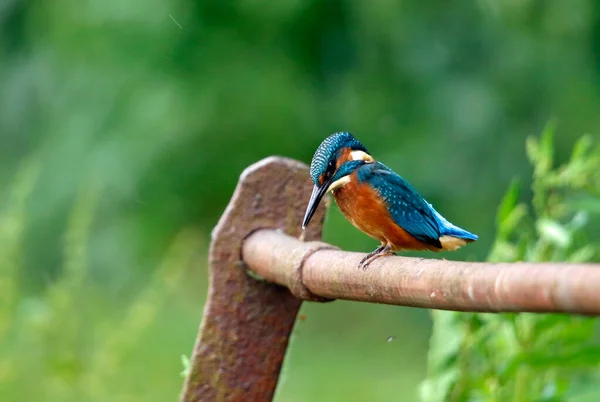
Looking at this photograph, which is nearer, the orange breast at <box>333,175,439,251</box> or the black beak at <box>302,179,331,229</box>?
the black beak at <box>302,179,331,229</box>

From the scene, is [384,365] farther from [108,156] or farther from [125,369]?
[125,369]

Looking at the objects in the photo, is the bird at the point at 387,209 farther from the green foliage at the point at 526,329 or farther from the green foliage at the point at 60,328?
the green foliage at the point at 60,328

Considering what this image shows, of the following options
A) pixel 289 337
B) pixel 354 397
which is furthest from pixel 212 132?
pixel 289 337

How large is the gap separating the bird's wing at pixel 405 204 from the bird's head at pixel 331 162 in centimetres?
7

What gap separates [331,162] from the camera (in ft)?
4.66

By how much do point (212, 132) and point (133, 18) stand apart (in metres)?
0.56

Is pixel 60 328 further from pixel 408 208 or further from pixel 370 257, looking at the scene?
pixel 370 257

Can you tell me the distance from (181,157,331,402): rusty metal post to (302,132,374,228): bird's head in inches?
9.5

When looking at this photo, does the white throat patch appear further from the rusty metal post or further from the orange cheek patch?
the rusty metal post

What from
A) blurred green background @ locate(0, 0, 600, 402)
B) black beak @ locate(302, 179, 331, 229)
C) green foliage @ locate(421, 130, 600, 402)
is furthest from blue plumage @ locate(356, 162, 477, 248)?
blurred green background @ locate(0, 0, 600, 402)

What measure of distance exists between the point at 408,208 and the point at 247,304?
30cm

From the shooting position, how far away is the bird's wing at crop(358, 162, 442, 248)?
4.98 feet

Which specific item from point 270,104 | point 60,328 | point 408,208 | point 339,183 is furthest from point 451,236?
point 270,104

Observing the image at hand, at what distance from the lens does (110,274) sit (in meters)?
4.75
